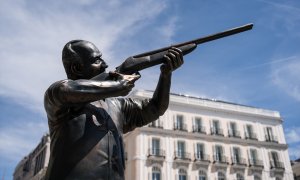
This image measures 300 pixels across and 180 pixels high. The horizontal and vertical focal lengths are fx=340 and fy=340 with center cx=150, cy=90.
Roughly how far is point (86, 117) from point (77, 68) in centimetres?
45

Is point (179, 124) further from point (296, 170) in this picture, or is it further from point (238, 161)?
point (296, 170)

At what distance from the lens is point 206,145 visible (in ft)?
122

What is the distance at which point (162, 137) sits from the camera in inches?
1399

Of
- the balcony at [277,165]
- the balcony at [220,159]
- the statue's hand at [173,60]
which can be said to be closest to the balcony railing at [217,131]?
the balcony at [220,159]

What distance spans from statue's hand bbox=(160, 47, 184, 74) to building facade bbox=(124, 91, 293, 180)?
1241 inches

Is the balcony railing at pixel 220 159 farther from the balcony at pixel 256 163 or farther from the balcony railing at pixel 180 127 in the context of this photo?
the balcony railing at pixel 180 127

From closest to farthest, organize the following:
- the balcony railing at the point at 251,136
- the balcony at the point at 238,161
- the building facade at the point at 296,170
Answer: the balcony at the point at 238,161, the balcony railing at the point at 251,136, the building facade at the point at 296,170

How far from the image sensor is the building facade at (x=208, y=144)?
34.6 meters

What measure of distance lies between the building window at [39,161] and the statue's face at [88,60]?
41.0 metres

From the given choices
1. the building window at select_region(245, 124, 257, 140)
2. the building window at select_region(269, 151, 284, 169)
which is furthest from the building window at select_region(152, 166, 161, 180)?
the building window at select_region(269, 151, 284, 169)

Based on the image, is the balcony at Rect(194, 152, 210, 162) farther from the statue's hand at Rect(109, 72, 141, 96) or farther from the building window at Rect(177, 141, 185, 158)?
the statue's hand at Rect(109, 72, 141, 96)

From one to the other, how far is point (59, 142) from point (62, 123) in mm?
144

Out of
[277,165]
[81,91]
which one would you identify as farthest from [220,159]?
[81,91]

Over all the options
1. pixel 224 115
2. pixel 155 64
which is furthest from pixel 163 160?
pixel 155 64
